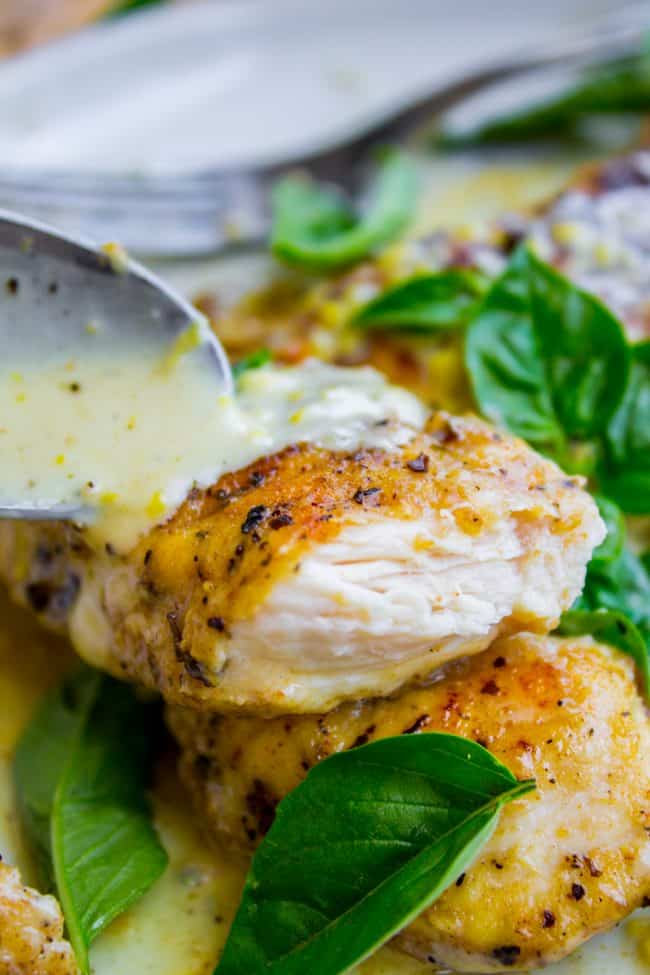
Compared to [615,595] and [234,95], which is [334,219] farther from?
[615,595]

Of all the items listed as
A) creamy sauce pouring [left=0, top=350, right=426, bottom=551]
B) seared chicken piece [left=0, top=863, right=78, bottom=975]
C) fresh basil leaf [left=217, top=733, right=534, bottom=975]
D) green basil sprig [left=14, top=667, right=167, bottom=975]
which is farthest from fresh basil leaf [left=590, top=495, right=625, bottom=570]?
seared chicken piece [left=0, top=863, right=78, bottom=975]

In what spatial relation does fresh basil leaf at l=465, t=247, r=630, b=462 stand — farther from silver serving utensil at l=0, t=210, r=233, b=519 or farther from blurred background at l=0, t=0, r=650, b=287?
blurred background at l=0, t=0, r=650, b=287

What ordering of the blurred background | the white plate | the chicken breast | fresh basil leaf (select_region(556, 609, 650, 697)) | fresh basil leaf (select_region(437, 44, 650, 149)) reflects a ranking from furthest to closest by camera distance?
fresh basil leaf (select_region(437, 44, 650, 149)) < the white plate < the blurred background < fresh basil leaf (select_region(556, 609, 650, 697)) < the chicken breast

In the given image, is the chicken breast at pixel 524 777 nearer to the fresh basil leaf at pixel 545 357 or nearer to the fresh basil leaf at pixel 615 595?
the fresh basil leaf at pixel 615 595

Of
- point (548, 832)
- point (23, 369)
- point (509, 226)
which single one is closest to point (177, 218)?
point (509, 226)

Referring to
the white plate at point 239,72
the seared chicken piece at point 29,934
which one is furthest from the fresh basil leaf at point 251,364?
the white plate at point 239,72
